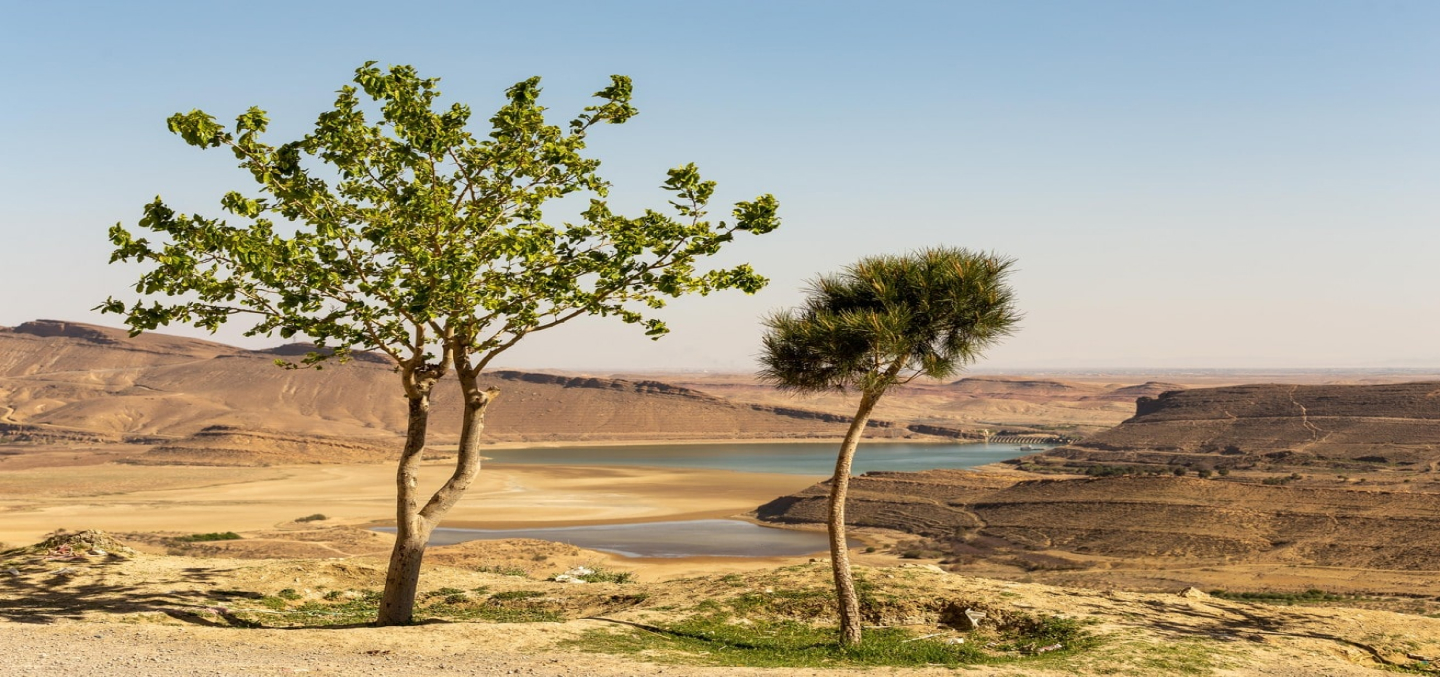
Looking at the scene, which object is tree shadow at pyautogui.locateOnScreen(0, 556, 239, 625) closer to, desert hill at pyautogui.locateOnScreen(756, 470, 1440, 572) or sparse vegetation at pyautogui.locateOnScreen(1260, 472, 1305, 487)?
desert hill at pyautogui.locateOnScreen(756, 470, 1440, 572)

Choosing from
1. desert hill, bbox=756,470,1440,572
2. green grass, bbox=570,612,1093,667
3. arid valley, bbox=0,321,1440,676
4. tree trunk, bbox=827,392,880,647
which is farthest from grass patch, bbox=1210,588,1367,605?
tree trunk, bbox=827,392,880,647

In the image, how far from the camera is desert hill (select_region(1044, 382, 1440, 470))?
84375mm

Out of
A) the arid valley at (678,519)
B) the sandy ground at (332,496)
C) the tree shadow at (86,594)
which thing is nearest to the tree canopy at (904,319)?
the arid valley at (678,519)

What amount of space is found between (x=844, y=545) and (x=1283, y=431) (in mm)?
92776

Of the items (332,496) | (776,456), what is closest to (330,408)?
(776,456)

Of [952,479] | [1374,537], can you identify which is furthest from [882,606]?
[952,479]

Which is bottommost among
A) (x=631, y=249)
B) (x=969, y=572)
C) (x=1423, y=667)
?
(x=969, y=572)

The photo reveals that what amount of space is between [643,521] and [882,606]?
4317 centimetres

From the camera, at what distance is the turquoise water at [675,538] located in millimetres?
49906

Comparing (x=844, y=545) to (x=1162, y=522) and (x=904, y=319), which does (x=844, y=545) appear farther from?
(x=1162, y=522)

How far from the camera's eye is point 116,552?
82.3 feet

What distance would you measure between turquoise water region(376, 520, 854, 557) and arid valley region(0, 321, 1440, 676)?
2.26m

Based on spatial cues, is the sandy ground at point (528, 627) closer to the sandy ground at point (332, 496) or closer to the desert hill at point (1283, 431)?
the sandy ground at point (332, 496)

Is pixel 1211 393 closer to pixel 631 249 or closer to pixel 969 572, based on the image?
pixel 969 572
